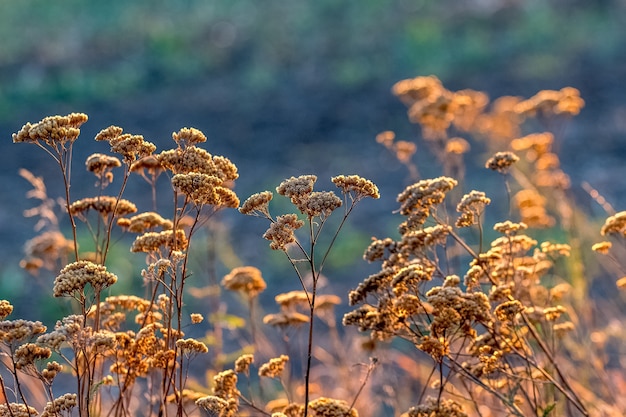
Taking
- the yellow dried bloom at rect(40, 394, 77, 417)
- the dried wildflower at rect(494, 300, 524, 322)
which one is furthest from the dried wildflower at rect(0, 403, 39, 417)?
the dried wildflower at rect(494, 300, 524, 322)

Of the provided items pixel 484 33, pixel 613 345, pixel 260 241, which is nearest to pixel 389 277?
pixel 613 345

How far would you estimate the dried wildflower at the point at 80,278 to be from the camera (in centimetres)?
295

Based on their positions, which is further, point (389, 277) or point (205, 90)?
point (205, 90)

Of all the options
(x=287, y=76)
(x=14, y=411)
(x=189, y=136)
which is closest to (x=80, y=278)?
(x=14, y=411)

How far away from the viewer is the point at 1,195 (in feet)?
38.2

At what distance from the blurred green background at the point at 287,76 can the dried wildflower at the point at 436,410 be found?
588cm

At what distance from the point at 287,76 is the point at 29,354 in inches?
505

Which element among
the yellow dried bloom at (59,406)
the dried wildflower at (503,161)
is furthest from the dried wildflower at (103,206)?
the dried wildflower at (503,161)

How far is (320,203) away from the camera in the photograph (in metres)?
3.22

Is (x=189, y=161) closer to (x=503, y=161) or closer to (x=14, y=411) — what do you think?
(x=14, y=411)

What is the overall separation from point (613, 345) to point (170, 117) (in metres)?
8.49

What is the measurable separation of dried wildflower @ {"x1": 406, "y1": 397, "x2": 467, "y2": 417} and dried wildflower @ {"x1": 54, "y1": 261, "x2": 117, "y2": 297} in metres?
1.36

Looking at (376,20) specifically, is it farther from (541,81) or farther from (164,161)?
(164,161)

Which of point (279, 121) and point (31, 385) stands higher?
point (279, 121)
